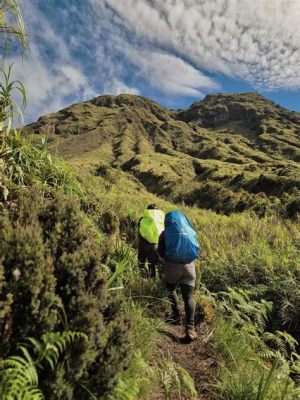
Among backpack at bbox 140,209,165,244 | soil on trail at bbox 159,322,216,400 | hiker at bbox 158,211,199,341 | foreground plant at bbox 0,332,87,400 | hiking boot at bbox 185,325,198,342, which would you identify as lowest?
soil on trail at bbox 159,322,216,400

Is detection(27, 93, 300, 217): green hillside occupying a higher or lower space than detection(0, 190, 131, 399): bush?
higher

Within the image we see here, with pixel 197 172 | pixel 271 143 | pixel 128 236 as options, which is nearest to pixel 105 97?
pixel 271 143

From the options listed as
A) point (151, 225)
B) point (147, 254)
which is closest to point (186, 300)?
point (147, 254)

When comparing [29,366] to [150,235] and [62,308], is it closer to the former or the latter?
[62,308]

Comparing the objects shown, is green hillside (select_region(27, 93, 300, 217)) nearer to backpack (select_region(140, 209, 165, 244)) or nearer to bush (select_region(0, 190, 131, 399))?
backpack (select_region(140, 209, 165, 244))

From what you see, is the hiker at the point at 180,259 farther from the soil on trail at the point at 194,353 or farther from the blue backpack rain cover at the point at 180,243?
the soil on trail at the point at 194,353

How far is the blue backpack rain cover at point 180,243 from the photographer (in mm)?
5645

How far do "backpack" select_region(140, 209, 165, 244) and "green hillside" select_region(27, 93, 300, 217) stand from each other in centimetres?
226

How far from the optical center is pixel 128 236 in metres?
9.77

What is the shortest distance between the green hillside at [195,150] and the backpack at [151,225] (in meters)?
2.26

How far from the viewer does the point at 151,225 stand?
8.09 meters

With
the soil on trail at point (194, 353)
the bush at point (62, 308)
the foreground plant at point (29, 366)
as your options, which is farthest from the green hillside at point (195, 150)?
the foreground plant at point (29, 366)

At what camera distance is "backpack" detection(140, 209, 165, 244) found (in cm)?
798

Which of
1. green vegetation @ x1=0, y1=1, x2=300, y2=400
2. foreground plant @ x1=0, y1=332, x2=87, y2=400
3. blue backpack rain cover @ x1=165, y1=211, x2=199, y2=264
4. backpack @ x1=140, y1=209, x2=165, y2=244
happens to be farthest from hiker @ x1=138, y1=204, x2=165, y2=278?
foreground plant @ x1=0, y1=332, x2=87, y2=400
